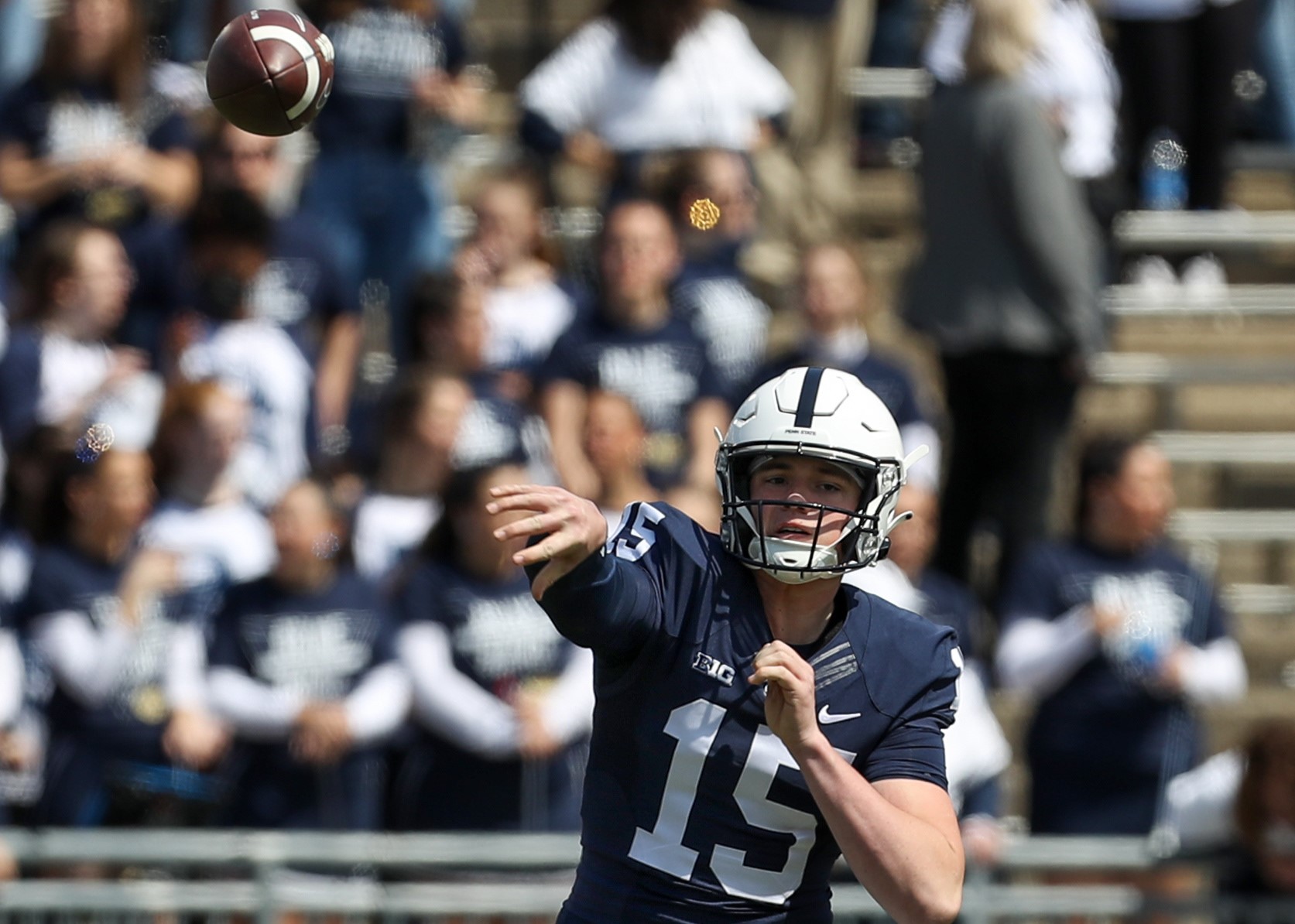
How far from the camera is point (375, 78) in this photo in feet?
30.1

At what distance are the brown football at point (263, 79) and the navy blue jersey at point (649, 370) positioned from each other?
3225mm

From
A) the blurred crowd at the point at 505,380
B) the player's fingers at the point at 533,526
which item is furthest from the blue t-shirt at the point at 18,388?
the player's fingers at the point at 533,526

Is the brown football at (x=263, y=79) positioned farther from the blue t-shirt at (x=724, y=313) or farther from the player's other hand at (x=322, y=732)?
the blue t-shirt at (x=724, y=313)

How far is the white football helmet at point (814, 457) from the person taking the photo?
169 inches

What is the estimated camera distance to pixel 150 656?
7.19 meters

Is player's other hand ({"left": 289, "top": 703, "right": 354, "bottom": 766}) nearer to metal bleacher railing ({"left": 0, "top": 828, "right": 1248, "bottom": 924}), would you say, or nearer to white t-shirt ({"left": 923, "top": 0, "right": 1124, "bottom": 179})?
metal bleacher railing ({"left": 0, "top": 828, "right": 1248, "bottom": 924})

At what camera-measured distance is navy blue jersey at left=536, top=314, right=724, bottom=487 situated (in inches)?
324

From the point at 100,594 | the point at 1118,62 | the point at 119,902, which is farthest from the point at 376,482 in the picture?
the point at 1118,62

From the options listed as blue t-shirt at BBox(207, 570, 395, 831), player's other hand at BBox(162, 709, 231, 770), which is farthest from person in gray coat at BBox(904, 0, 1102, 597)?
player's other hand at BBox(162, 709, 231, 770)

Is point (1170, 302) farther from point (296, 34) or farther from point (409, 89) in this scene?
point (296, 34)

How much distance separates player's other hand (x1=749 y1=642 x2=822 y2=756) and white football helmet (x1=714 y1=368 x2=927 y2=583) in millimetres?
253

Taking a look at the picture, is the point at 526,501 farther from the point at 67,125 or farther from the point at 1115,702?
the point at 67,125

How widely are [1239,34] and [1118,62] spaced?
21.6 inches

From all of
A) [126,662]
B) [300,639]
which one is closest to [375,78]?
→ [300,639]
